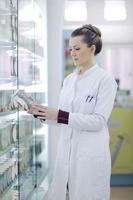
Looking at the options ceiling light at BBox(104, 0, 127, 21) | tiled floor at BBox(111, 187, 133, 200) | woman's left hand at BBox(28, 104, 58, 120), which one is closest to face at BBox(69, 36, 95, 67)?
woman's left hand at BBox(28, 104, 58, 120)

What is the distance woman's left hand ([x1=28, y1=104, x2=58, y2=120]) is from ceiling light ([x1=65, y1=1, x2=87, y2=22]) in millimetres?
3183

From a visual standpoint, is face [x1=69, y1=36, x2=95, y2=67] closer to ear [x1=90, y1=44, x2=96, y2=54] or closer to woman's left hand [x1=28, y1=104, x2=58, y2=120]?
ear [x1=90, y1=44, x2=96, y2=54]

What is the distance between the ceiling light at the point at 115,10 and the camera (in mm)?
5406

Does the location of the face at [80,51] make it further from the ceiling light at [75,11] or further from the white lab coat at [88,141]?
the ceiling light at [75,11]

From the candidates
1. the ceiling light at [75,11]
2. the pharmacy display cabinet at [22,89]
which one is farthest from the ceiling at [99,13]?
the pharmacy display cabinet at [22,89]

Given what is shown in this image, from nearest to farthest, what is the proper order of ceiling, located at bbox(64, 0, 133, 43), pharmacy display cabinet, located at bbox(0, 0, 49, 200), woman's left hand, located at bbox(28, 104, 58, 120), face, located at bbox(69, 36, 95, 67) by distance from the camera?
woman's left hand, located at bbox(28, 104, 58, 120), face, located at bbox(69, 36, 95, 67), pharmacy display cabinet, located at bbox(0, 0, 49, 200), ceiling, located at bbox(64, 0, 133, 43)

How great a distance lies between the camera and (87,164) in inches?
96.1

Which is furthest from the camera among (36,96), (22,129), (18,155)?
(36,96)

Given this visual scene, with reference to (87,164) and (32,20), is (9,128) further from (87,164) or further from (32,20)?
(32,20)

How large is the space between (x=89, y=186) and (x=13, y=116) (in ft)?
2.67

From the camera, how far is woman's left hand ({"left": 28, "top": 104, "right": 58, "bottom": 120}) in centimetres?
237

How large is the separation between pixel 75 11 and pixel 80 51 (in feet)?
9.96

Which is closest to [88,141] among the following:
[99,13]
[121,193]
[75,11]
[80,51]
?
[80,51]

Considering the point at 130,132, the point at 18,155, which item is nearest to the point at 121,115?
the point at 130,132
